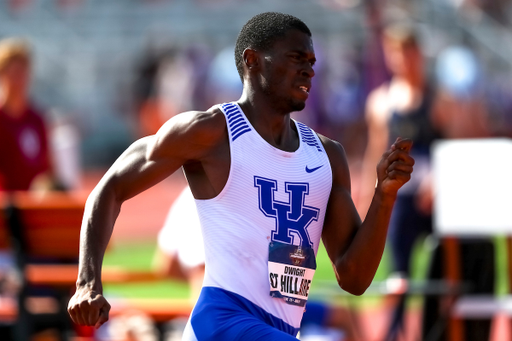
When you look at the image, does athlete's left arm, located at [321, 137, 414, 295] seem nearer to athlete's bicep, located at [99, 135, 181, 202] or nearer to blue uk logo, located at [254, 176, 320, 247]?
blue uk logo, located at [254, 176, 320, 247]

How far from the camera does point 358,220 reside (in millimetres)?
3527

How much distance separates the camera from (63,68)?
25.6 meters

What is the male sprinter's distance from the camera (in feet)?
10.5

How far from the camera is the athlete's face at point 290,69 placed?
3.33m

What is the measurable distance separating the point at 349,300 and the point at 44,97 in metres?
20.7

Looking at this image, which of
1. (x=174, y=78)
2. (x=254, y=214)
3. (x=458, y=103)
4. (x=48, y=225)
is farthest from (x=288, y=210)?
(x=174, y=78)

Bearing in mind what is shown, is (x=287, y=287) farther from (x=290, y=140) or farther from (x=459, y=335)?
(x=459, y=335)

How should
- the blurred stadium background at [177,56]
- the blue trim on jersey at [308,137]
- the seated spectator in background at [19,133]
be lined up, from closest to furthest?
the blue trim on jersey at [308,137]
the seated spectator in background at [19,133]
the blurred stadium background at [177,56]

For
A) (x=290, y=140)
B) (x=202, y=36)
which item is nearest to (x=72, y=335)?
(x=290, y=140)

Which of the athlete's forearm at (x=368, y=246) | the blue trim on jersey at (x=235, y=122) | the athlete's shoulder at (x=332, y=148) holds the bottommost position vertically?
the athlete's forearm at (x=368, y=246)

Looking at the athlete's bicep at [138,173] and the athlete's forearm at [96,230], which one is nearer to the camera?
the athlete's forearm at [96,230]

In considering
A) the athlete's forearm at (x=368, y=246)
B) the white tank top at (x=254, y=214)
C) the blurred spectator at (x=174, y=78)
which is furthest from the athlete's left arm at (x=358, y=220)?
the blurred spectator at (x=174, y=78)

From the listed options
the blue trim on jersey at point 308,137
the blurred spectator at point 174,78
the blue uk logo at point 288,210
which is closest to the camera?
the blue uk logo at point 288,210

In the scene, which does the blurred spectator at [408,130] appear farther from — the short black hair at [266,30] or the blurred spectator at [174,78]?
the blurred spectator at [174,78]
